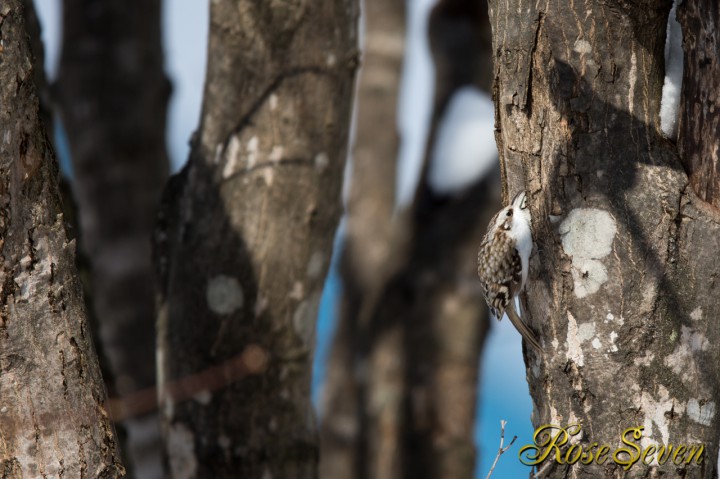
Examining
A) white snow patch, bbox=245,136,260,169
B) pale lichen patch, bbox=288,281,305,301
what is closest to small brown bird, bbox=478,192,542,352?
pale lichen patch, bbox=288,281,305,301

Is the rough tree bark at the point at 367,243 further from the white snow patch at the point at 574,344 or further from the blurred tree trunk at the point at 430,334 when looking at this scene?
the white snow patch at the point at 574,344

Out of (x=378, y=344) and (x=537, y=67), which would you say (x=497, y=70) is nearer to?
(x=537, y=67)

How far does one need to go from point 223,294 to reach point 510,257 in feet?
4.08

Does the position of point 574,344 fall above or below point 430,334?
above

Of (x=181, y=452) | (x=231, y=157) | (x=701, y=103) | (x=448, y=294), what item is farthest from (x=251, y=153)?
(x=448, y=294)

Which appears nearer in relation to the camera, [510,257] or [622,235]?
[622,235]

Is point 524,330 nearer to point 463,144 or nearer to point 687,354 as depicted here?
point 687,354

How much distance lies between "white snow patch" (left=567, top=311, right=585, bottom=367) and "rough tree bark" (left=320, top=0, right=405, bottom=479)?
3377 millimetres

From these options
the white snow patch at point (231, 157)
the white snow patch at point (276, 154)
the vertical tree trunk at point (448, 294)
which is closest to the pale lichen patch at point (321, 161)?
the white snow patch at point (276, 154)

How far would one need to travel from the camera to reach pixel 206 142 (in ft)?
9.91

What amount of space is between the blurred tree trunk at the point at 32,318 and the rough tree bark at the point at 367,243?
3.61 meters

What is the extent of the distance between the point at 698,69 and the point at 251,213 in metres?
1.62

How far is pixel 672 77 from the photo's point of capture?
195cm

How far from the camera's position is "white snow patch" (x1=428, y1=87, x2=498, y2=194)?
4809mm
